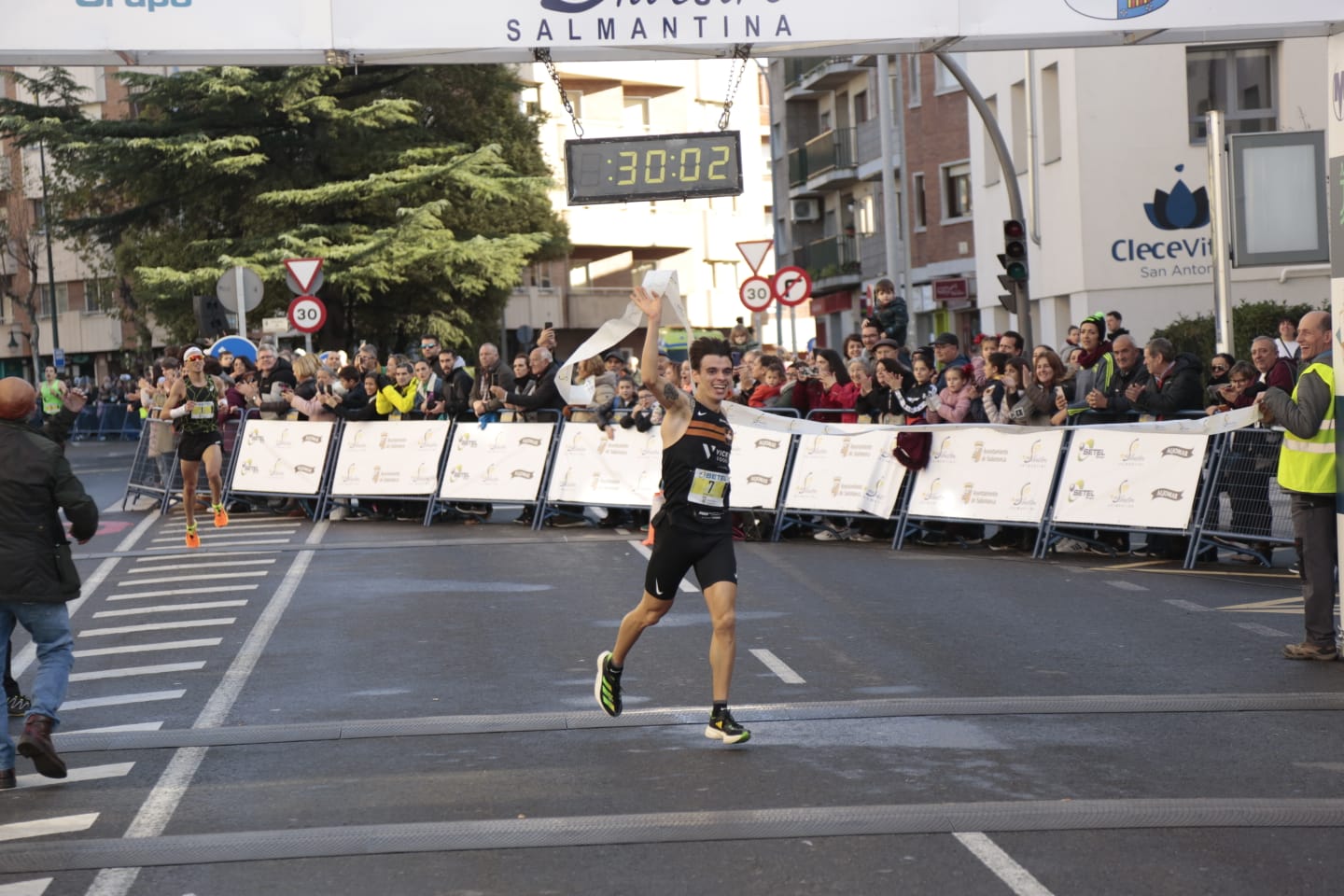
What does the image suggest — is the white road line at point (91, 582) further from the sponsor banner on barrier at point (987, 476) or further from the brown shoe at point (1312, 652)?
the sponsor banner on barrier at point (987, 476)

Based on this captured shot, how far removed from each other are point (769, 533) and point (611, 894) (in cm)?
1347

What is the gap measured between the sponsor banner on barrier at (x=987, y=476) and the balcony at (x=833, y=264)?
139ft

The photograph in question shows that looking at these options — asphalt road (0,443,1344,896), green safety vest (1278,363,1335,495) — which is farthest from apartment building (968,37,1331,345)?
green safety vest (1278,363,1335,495)

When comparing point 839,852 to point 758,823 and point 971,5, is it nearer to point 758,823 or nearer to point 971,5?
point 758,823

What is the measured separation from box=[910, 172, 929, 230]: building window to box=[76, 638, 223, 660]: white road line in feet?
127

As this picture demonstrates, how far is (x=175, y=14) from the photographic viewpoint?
37.1 ft

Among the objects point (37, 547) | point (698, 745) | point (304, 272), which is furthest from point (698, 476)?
point (304, 272)

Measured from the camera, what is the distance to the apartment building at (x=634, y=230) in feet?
260

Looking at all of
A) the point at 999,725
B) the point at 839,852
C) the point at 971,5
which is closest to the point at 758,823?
the point at 839,852

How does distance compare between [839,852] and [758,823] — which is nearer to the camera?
[839,852]

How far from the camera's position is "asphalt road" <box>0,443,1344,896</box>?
7113mm

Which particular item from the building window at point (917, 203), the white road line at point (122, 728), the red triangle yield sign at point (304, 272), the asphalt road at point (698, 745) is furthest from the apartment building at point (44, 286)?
the white road line at point (122, 728)

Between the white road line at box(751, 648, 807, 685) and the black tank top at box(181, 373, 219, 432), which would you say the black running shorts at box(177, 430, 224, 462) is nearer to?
the black tank top at box(181, 373, 219, 432)

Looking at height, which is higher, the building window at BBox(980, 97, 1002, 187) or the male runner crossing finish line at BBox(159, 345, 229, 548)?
the building window at BBox(980, 97, 1002, 187)
